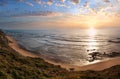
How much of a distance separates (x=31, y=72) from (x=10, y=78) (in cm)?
313

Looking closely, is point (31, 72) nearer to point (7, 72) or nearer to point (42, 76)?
point (42, 76)

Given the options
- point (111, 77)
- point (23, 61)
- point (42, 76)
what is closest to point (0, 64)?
point (42, 76)

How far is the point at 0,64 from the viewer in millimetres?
17625

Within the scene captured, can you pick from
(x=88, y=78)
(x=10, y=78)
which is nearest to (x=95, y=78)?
(x=88, y=78)

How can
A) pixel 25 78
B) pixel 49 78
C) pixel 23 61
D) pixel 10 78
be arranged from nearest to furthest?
pixel 10 78 < pixel 25 78 < pixel 49 78 < pixel 23 61

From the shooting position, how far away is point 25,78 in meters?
16.2

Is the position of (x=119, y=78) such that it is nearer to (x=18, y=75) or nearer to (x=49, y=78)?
(x=49, y=78)

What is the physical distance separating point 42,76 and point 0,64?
4.21 meters

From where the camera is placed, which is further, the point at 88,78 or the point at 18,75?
the point at 88,78

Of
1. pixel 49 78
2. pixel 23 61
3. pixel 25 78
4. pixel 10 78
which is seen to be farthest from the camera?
pixel 23 61

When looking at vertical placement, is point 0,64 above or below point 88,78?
above

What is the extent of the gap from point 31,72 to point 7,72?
2.38 meters

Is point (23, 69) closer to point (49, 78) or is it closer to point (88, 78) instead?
point (49, 78)

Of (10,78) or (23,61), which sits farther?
(23,61)
